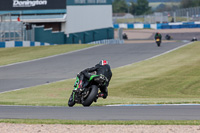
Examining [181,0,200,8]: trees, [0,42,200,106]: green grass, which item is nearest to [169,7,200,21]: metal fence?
[181,0,200,8]: trees

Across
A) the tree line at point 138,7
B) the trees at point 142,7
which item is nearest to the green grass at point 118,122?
the tree line at point 138,7

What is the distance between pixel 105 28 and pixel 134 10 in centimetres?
10572

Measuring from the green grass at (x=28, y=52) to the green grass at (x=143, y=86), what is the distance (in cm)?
904

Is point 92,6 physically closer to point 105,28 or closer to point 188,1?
point 105,28

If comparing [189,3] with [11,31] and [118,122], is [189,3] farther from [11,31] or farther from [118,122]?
[118,122]

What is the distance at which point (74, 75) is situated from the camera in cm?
2497

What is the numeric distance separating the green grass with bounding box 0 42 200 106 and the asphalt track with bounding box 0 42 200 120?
190 centimetres

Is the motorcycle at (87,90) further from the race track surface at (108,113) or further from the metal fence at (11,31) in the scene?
the metal fence at (11,31)

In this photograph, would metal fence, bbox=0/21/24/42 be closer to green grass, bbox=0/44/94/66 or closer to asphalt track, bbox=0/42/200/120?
green grass, bbox=0/44/94/66

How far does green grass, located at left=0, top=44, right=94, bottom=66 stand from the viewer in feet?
109

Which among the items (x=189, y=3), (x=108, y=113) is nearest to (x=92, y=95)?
(x=108, y=113)

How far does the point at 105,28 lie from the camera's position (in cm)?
6494

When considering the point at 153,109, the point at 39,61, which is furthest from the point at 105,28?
the point at 153,109

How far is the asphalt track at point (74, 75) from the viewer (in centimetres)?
1050
